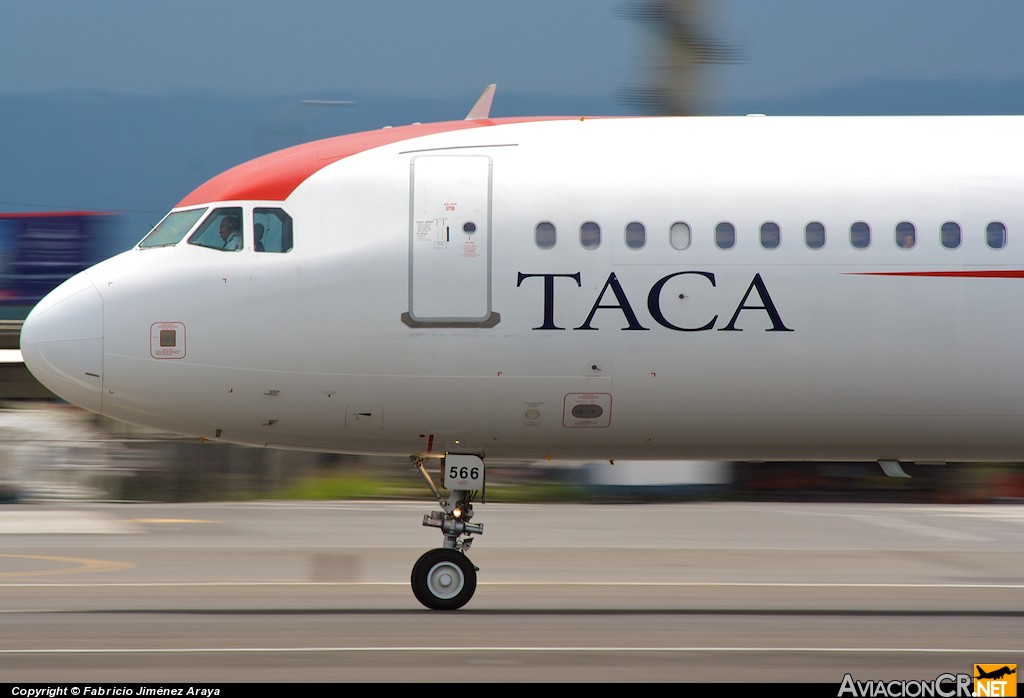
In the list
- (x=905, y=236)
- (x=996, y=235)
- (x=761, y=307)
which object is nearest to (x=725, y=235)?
(x=761, y=307)

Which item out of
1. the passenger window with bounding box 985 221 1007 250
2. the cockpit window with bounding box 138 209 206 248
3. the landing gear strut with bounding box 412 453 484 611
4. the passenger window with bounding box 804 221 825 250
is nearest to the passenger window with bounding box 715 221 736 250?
the passenger window with bounding box 804 221 825 250

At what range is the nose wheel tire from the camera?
10656 mm

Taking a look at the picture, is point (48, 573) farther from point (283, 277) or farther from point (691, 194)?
point (691, 194)

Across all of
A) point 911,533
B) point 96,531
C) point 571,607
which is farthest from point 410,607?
point 911,533

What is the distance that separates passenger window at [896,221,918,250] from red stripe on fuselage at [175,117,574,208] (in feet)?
9.86

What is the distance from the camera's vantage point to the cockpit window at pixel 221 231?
10.4 metres

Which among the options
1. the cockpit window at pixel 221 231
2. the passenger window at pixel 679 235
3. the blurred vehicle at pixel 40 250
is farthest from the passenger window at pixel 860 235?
the blurred vehicle at pixel 40 250

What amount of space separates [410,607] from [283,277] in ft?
10.4

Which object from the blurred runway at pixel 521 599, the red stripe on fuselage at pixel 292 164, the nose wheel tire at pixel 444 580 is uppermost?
the red stripe on fuselage at pixel 292 164

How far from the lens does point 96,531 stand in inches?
671

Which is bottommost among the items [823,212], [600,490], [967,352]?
[600,490]

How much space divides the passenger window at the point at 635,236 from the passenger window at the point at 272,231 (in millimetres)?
2707

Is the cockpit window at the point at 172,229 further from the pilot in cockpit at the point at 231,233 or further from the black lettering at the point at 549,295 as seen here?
the black lettering at the point at 549,295

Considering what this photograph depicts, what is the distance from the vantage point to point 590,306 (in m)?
10.1
